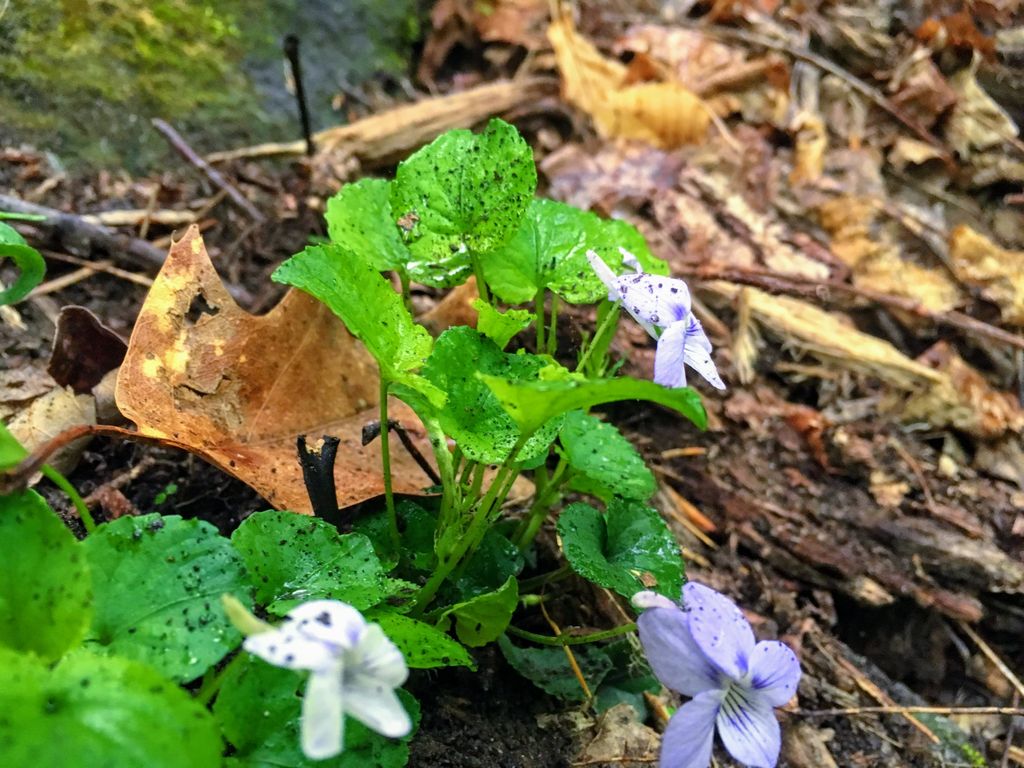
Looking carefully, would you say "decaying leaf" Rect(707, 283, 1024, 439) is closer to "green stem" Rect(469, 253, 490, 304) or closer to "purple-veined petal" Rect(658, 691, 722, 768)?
"green stem" Rect(469, 253, 490, 304)

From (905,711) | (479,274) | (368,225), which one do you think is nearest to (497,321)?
(479,274)

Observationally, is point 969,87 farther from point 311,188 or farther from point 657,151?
point 311,188

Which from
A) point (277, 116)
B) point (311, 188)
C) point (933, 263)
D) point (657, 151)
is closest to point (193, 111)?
point (277, 116)

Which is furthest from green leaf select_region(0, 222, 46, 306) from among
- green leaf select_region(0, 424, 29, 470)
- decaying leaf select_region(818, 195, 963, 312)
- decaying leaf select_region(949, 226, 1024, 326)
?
decaying leaf select_region(949, 226, 1024, 326)

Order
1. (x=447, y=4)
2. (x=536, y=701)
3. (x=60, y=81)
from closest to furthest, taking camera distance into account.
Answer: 1. (x=536, y=701)
2. (x=60, y=81)
3. (x=447, y=4)

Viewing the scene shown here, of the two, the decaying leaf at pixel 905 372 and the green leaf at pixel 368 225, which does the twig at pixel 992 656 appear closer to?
the decaying leaf at pixel 905 372
